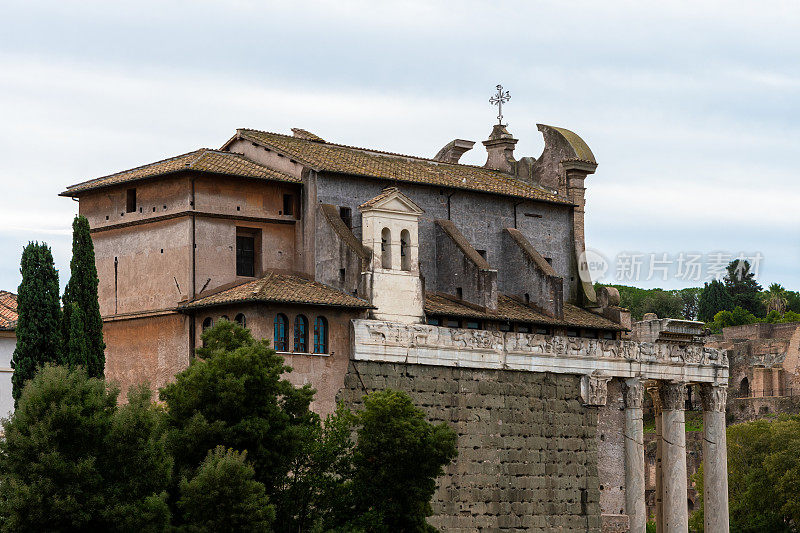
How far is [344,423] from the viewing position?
146ft

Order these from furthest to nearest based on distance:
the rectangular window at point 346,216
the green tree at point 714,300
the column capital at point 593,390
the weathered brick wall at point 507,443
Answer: the green tree at point 714,300, the column capital at point 593,390, the rectangular window at point 346,216, the weathered brick wall at point 507,443

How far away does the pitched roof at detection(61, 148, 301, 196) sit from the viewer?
161 ft

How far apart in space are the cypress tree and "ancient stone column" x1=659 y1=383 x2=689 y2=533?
2251cm

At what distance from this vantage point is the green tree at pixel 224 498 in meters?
39.6

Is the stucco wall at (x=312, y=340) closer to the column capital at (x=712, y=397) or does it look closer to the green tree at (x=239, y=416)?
the green tree at (x=239, y=416)

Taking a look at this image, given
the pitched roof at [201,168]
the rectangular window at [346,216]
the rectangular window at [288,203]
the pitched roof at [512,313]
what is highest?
the pitched roof at [201,168]

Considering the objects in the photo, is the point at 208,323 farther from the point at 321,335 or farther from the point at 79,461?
the point at 79,461

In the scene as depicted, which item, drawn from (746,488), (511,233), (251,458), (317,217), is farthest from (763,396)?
(251,458)

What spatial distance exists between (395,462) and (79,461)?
8911mm

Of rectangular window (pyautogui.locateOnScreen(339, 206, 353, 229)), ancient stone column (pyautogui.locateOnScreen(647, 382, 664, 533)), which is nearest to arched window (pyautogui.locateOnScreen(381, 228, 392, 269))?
rectangular window (pyautogui.locateOnScreen(339, 206, 353, 229))

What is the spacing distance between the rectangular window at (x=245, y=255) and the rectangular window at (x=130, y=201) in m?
3.61

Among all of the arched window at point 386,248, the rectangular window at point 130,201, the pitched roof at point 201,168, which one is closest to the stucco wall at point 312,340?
the arched window at point 386,248

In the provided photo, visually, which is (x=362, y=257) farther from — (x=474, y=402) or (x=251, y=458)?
(x=251, y=458)

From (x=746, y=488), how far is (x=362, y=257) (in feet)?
110
